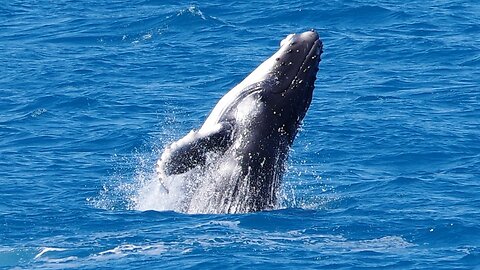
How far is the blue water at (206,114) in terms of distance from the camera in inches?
1140

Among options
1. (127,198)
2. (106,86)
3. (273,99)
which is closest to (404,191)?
(273,99)

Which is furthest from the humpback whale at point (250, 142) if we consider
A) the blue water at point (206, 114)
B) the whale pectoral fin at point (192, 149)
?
the blue water at point (206, 114)

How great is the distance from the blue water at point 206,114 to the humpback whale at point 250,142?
798 mm

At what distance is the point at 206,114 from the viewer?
4447 cm

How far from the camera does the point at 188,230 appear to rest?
30.0 m

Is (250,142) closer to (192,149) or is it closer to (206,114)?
(192,149)

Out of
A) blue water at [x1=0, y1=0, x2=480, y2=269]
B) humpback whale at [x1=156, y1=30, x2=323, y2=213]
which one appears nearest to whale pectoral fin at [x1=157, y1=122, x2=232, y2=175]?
humpback whale at [x1=156, y1=30, x2=323, y2=213]

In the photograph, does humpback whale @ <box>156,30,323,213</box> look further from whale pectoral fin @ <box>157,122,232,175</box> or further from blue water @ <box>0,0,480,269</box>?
blue water @ <box>0,0,480,269</box>

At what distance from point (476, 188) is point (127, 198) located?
9533 mm

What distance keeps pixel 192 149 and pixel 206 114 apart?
42.0ft

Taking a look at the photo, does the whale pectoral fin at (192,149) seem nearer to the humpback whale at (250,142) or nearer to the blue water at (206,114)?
the humpback whale at (250,142)

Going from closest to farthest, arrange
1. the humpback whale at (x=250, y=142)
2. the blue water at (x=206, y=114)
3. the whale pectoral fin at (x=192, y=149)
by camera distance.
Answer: the blue water at (x=206, y=114) → the whale pectoral fin at (x=192, y=149) → the humpback whale at (x=250, y=142)

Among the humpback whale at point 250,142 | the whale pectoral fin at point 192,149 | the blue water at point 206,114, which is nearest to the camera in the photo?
the blue water at point 206,114

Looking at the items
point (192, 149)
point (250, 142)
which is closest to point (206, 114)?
point (250, 142)
